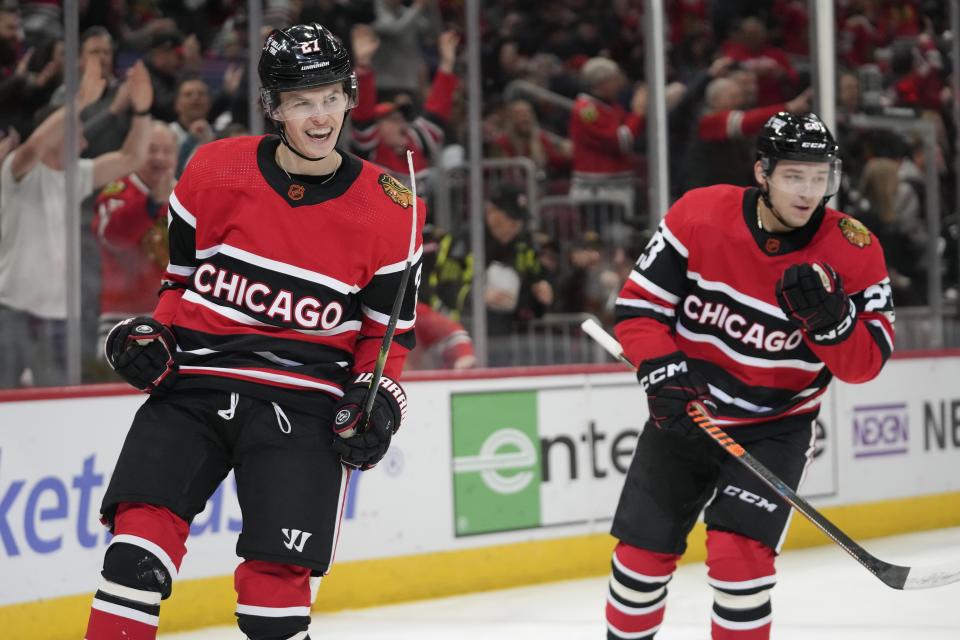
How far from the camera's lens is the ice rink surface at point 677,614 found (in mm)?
4047

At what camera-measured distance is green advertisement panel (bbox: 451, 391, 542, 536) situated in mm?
4824

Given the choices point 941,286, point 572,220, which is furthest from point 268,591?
point 941,286

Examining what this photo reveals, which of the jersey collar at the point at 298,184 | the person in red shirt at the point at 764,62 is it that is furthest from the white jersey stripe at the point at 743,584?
the person in red shirt at the point at 764,62

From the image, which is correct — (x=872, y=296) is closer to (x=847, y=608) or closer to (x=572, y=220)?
(x=847, y=608)

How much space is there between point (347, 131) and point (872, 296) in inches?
100

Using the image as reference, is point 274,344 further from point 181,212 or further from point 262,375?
point 181,212

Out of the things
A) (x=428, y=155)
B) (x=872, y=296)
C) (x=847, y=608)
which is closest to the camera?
(x=872, y=296)

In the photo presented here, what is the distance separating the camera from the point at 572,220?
5.81 meters

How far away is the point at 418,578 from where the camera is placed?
4.70m

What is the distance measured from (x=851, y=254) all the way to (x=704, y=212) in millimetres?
318

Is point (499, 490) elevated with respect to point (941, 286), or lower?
lower

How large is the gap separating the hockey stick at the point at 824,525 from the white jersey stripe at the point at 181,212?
1077 mm

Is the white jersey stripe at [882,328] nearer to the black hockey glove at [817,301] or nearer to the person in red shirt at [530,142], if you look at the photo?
the black hockey glove at [817,301]

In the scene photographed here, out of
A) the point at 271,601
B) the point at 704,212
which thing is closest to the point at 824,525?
the point at 704,212
